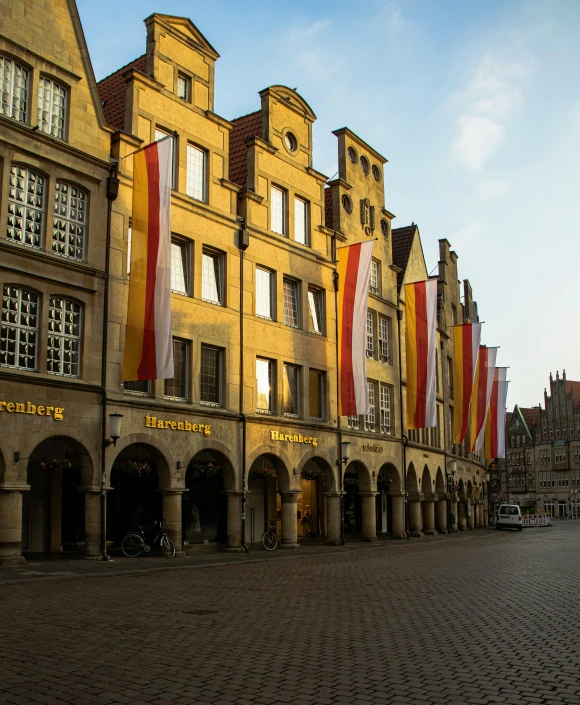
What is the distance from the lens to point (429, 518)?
46.5 meters

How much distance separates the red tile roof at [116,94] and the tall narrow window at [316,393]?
42.0 feet

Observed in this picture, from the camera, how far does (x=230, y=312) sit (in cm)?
3009

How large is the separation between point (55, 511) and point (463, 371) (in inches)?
1088

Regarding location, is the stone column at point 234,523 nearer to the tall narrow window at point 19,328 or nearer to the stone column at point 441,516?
the tall narrow window at point 19,328

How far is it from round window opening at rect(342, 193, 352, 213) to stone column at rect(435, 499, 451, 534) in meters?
19.8

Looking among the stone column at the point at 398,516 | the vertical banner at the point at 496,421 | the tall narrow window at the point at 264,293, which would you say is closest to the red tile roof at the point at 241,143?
the tall narrow window at the point at 264,293

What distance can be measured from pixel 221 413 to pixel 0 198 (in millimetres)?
10693

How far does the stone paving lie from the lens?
26.4 ft

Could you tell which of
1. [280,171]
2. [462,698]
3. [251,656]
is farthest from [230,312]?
[462,698]

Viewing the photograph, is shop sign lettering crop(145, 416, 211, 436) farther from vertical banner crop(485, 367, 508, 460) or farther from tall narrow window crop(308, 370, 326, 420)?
vertical banner crop(485, 367, 508, 460)

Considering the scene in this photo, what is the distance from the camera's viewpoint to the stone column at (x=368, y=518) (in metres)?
38.0

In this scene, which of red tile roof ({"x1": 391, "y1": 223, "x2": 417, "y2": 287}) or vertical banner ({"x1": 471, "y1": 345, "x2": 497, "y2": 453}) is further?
vertical banner ({"x1": 471, "y1": 345, "x2": 497, "y2": 453})

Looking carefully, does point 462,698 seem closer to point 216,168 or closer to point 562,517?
point 216,168

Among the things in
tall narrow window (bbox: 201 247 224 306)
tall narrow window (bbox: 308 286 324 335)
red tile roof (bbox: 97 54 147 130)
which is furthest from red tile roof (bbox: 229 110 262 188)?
tall narrow window (bbox: 308 286 324 335)
